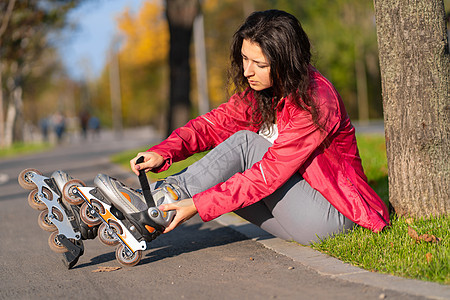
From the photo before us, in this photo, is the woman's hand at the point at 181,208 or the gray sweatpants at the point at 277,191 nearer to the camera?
the woman's hand at the point at 181,208

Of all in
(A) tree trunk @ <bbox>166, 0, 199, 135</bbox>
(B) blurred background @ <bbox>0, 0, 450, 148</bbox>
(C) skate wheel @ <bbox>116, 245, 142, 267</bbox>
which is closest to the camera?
(C) skate wheel @ <bbox>116, 245, 142, 267</bbox>

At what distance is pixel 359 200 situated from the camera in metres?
3.58

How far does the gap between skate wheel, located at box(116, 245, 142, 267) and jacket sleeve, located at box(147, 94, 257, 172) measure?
747mm

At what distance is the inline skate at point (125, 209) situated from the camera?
11.3 ft

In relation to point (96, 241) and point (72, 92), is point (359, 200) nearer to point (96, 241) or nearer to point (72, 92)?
point (96, 241)

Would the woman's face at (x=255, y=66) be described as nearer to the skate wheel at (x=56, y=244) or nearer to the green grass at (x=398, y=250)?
the green grass at (x=398, y=250)

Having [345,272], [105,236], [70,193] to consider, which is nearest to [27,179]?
A: [70,193]

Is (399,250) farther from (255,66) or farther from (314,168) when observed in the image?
(255,66)

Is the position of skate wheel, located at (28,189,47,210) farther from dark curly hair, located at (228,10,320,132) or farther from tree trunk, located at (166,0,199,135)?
tree trunk, located at (166,0,199,135)

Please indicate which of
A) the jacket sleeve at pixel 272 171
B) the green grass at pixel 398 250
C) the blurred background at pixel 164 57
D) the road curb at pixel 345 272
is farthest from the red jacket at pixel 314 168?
the blurred background at pixel 164 57

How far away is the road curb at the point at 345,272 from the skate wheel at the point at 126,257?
958 mm

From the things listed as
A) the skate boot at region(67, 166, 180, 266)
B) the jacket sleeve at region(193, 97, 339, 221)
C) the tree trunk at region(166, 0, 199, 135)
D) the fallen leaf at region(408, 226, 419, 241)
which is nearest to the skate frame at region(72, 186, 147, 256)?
the skate boot at region(67, 166, 180, 266)

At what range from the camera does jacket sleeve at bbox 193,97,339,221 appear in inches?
136

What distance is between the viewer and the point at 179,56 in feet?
44.6
